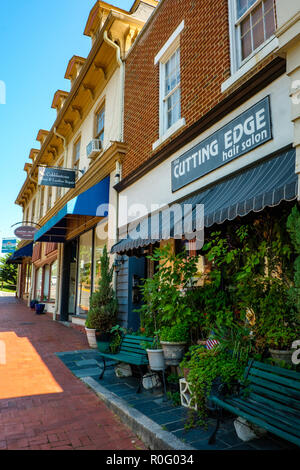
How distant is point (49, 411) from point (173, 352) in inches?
71.7

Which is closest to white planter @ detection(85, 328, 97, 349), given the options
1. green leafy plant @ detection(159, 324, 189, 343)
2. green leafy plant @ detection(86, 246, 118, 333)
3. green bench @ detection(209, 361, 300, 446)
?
green leafy plant @ detection(86, 246, 118, 333)

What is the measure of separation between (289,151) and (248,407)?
2902mm

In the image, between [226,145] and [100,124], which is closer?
[226,145]

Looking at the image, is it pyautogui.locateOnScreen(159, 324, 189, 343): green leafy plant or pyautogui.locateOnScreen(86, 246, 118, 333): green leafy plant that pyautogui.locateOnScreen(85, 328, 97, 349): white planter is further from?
pyautogui.locateOnScreen(159, 324, 189, 343): green leafy plant

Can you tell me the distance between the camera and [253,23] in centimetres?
515

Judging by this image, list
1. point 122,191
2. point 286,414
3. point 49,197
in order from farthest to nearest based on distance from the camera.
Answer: point 49,197 → point 122,191 → point 286,414

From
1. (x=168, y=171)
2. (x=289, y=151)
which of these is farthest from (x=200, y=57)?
(x=289, y=151)

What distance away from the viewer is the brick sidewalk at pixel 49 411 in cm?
348

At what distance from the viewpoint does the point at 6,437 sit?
3.57m

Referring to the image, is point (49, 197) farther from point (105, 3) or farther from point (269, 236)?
point (269, 236)

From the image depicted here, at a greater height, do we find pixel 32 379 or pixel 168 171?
pixel 168 171

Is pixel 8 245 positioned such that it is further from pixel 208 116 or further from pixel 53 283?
pixel 208 116

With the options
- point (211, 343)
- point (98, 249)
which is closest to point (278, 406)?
point (211, 343)

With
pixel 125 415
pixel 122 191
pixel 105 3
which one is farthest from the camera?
pixel 105 3
